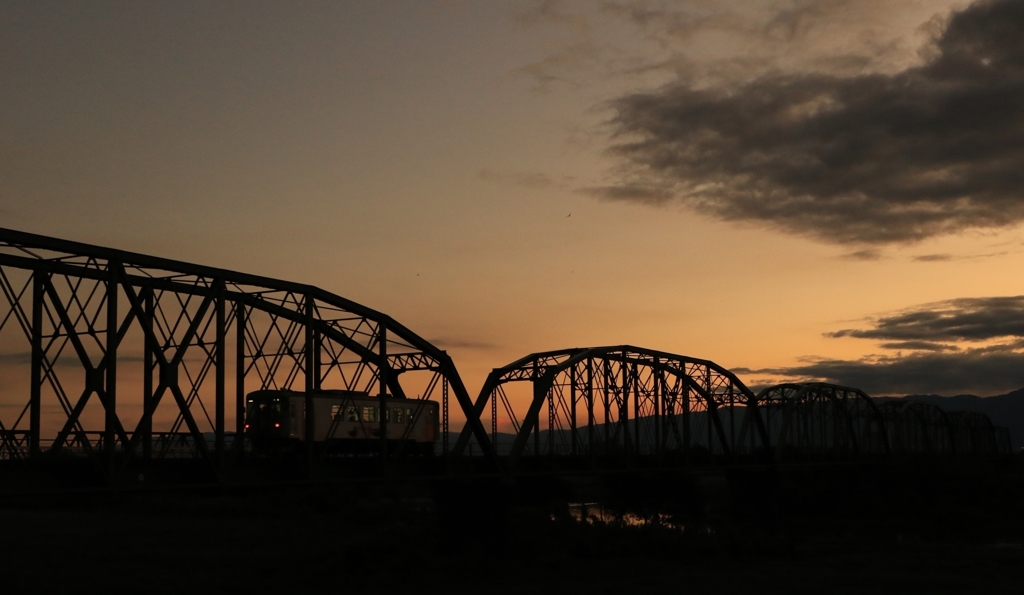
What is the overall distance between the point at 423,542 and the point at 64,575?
793 inches

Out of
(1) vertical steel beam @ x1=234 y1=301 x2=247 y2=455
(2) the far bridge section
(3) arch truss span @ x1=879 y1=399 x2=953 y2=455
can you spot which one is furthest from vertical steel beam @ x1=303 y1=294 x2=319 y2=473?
(3) arch truss span @ x1=879 y1=399 x2=953 y2=455

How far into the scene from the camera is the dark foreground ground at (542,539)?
51.8 metres

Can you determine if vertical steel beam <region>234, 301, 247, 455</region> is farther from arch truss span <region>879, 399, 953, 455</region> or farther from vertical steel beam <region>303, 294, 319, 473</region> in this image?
arch truss span <region>879, 399, 953, 455</region>

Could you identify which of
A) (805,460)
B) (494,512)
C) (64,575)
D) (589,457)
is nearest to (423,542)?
(494,512)

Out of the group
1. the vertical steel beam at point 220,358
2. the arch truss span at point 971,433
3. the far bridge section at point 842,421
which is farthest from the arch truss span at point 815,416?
the vertical steel beam at point 220,358

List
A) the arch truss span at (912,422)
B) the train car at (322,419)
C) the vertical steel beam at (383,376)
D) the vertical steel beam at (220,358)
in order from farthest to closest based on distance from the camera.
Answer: the arch truss span at (912,422), the train car at (322,419), the vertical steel beam at (383,376), the vertical steel beam at (220,358)

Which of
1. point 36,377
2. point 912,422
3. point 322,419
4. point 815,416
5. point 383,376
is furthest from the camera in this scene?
point 912,422

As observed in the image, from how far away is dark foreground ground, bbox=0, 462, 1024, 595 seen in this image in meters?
51.8

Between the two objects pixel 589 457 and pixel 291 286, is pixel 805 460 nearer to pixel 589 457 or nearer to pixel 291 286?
pixel 589 457

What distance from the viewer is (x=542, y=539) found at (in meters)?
60.6

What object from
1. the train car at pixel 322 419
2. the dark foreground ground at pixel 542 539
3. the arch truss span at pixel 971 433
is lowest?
the dark foreground ground at pixel 542 539

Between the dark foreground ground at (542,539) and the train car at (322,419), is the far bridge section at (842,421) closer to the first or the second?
the dark foreground ground at (542,539)

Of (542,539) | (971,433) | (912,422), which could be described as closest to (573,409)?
(542,539)

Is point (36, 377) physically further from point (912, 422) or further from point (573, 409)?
point (912, 422)
